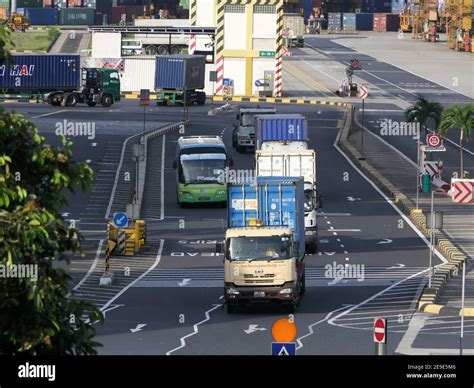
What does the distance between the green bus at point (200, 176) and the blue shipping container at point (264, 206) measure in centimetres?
1949

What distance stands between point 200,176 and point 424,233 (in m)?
11.9

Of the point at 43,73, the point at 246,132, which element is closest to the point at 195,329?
the point at 246,132

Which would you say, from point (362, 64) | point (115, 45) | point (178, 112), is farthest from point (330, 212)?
point (362, 64)

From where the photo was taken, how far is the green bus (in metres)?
66.9

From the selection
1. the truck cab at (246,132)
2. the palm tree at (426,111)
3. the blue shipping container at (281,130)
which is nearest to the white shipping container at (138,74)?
the truck cab at (246,132)

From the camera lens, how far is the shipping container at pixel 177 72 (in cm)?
11506

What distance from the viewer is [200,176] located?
67375mm

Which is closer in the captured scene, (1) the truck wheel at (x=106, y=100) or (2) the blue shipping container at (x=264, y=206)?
(2) the blue shipping container at (x=264, y=206)

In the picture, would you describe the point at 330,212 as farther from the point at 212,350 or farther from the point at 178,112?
the point at 178,112

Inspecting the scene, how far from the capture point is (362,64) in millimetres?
171000

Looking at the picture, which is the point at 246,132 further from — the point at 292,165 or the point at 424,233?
Result: the point at 292,165

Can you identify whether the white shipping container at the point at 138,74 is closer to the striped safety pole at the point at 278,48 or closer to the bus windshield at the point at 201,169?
the striped safety pole at the point at 278,48
